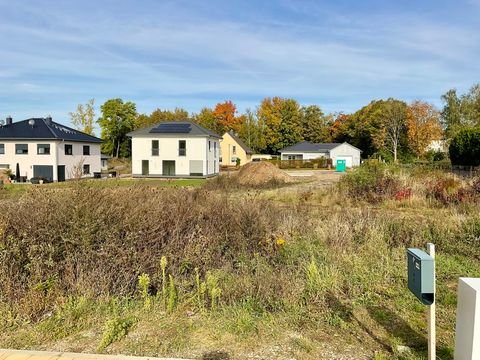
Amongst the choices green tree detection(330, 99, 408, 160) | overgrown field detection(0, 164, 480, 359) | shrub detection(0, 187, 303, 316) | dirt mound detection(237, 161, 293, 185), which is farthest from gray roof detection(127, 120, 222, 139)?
shrub detection(0, 187, 303, 316)

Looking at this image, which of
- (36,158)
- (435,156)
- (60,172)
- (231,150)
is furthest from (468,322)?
(231,150)

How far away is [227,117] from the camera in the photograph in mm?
79125

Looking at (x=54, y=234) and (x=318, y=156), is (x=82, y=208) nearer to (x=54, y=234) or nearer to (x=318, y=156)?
(x=54, y=234)

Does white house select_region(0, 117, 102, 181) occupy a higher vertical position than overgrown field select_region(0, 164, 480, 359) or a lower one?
higher

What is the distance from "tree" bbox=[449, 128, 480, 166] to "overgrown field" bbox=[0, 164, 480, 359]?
24.5 m

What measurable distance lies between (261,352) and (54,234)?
289 centimetres

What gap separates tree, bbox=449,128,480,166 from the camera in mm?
28188

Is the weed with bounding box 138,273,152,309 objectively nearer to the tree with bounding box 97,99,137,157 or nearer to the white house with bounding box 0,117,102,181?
the white house with bounding box 0,117,102,181

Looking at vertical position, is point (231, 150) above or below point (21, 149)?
above

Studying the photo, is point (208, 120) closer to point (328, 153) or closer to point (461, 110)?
point (328, 153)

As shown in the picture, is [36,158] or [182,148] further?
[182,148]

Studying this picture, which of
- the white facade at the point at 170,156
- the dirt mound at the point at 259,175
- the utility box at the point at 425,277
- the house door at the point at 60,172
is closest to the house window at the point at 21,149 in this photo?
the house door at the point at 60,172

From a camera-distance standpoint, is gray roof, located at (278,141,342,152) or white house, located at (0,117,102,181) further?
gray roof, located at (278,141,342,152)

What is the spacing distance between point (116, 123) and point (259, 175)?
45.6 m
